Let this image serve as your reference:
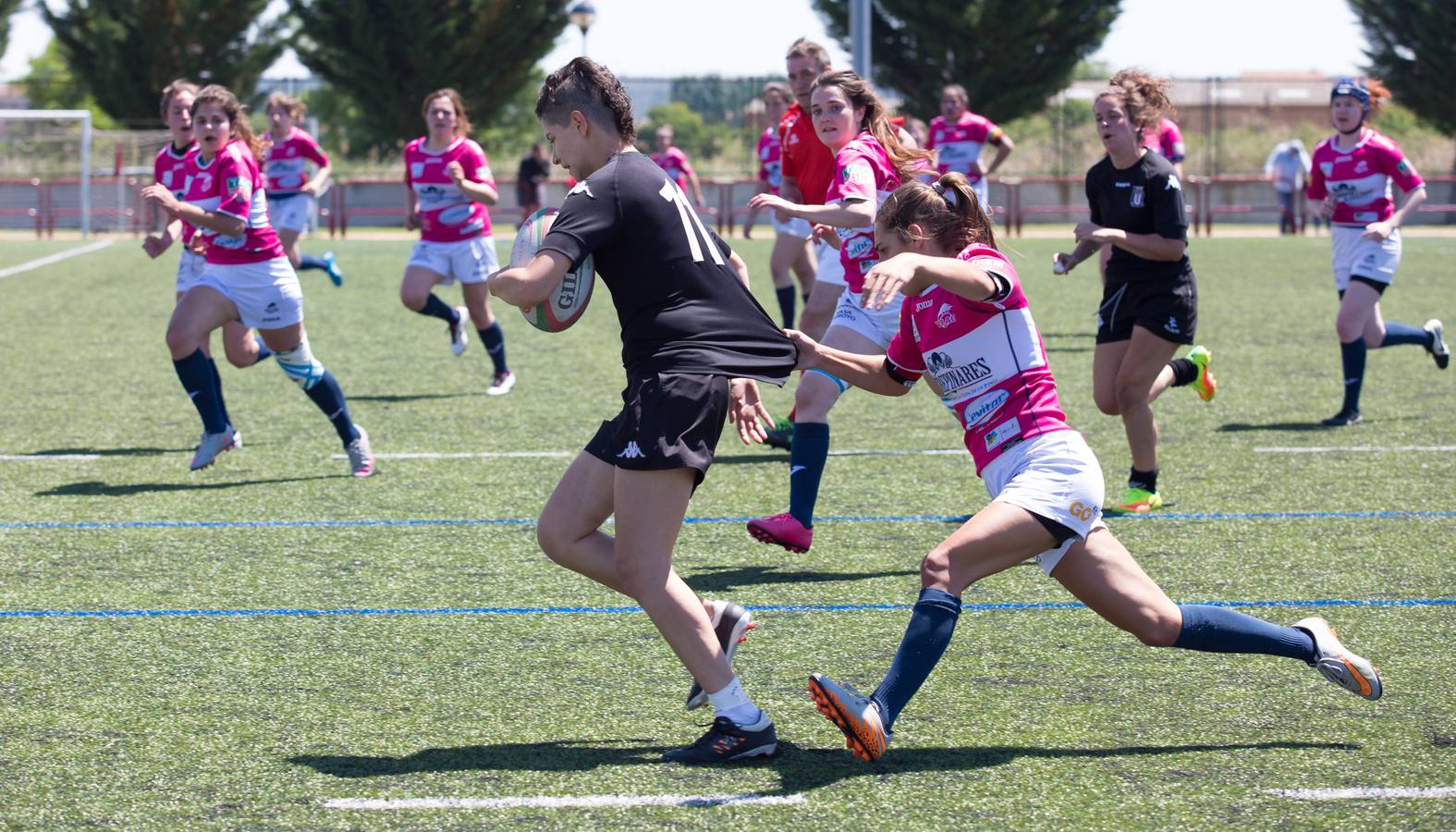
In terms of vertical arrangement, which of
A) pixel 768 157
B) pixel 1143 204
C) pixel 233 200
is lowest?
pixel 1143 204

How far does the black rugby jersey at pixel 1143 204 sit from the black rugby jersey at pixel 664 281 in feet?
10.6

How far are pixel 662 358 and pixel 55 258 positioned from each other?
23585 millimetres

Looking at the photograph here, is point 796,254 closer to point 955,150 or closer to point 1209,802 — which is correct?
point 955,150

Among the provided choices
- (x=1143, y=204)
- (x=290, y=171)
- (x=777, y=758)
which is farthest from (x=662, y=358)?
(x=290, y=171)

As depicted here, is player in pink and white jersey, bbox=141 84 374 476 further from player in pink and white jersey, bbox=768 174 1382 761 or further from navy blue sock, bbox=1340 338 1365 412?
navy blue sock, bbox=1340 338 1365 412

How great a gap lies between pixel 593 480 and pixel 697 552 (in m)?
2.39

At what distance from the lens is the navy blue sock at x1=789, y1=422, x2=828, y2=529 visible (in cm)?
652

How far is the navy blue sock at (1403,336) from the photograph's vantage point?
10.3 metres

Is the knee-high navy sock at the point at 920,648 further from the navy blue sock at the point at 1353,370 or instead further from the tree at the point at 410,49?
the tree at the point at 410,49

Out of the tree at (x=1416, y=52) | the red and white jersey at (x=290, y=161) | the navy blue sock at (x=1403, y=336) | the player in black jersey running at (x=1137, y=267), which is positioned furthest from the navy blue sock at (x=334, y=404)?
the tree at (x=1416, y=52)

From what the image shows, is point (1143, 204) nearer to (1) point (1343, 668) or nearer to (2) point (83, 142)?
(1) point (1343, 668)

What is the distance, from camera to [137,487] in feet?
26.6

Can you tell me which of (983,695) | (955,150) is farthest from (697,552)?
(955,150)

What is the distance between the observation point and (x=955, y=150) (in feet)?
53.0
